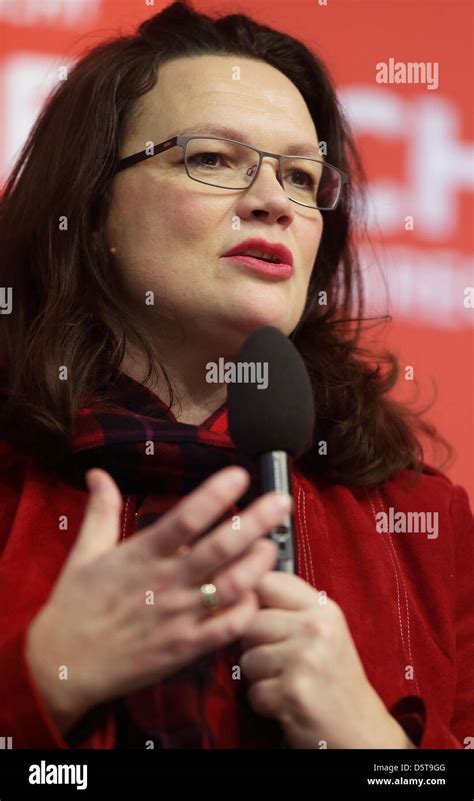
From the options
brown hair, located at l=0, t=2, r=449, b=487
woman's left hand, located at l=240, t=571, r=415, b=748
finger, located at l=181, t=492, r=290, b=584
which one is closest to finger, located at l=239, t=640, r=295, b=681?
woman's left hand, located at l=240, t=571, r=415, b=748

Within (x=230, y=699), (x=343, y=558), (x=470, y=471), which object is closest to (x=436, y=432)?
(x=470, y=471)

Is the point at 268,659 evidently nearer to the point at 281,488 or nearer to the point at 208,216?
the point at 281,488

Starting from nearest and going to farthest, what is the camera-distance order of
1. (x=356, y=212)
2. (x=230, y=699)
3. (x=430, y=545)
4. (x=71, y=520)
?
1. (x=230, y=699)
2. (x=71, y=520)
3. (x=430, y=545)
4. (x=356, y=212)

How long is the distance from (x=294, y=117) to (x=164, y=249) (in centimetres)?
26

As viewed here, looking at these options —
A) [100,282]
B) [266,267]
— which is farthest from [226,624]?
[100,282]

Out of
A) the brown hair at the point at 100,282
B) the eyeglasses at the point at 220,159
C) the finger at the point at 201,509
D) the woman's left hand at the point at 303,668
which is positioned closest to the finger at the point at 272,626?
the woman's left hand at the point at 303,668

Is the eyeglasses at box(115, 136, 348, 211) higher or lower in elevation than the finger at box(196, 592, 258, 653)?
higher

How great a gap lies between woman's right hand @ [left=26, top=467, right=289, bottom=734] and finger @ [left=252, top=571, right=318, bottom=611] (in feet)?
0.06

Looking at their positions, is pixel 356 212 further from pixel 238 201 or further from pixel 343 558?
pixel 343 558

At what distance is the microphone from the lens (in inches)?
32.9

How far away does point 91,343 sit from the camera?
1.32 metres

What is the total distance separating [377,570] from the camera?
1.20 m

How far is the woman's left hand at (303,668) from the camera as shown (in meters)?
0.83

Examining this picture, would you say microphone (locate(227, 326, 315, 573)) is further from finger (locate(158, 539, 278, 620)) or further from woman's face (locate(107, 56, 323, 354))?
woman's face (locate(107, 56, 323, 354))
